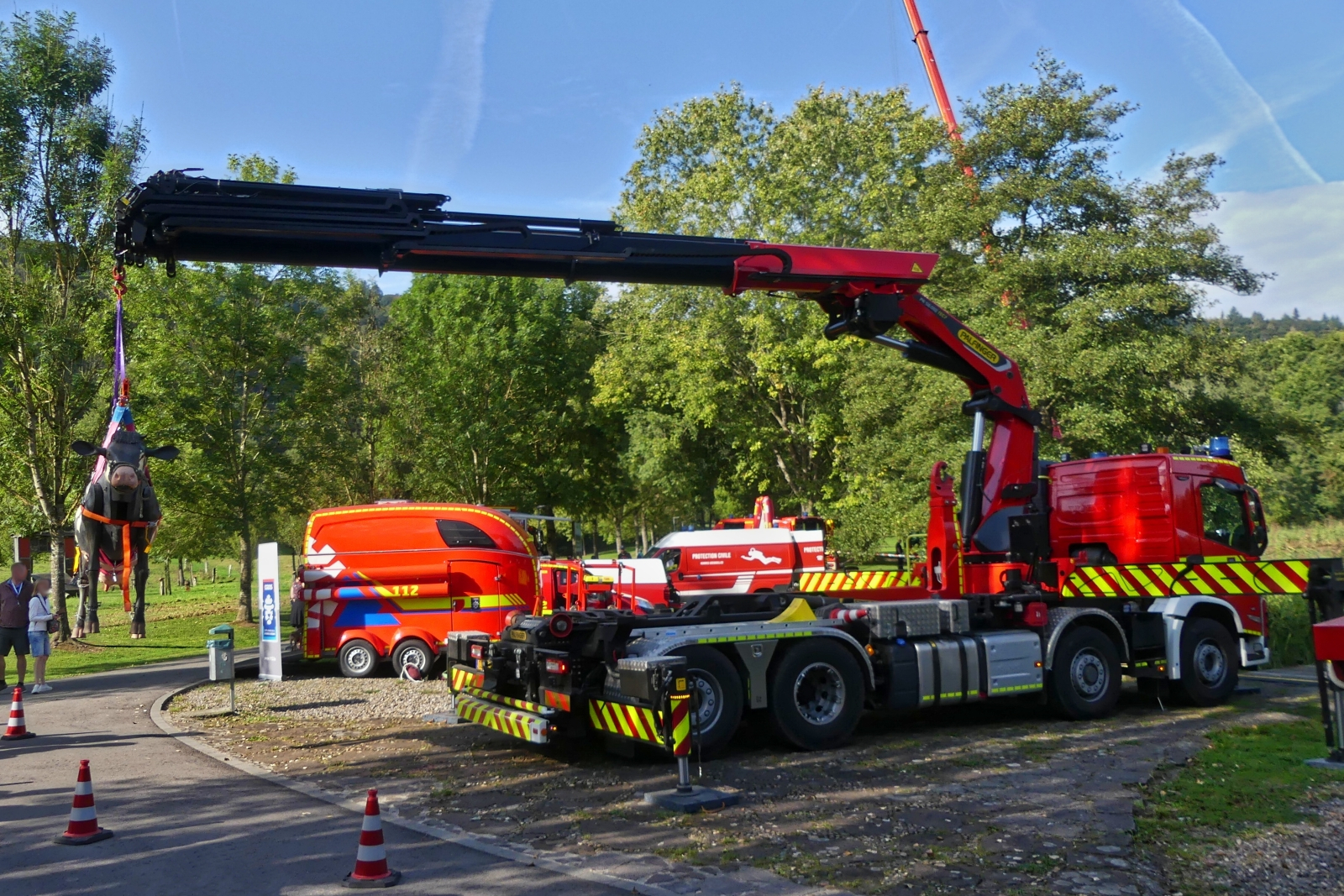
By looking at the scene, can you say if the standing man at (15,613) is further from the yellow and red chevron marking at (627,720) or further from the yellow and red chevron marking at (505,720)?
the yellow and red chevron marking at (627,720)

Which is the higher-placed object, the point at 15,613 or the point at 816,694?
the point at 15,613

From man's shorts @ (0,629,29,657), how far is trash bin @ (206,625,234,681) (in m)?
3.01

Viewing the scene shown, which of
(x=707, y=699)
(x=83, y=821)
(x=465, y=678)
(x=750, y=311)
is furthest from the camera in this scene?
(x=750, y=311)

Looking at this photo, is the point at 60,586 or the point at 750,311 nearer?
the point at 60,586

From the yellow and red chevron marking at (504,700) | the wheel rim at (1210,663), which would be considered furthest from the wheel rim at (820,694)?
the wheel rim at (1210,663)

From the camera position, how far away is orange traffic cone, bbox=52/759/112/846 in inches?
289

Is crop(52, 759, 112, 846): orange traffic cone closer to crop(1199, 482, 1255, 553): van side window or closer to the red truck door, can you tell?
the red truck door

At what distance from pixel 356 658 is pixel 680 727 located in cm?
1044

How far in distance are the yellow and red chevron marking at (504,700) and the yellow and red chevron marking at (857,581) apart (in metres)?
4.66

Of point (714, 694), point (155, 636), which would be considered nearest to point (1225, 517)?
point (714, 694)

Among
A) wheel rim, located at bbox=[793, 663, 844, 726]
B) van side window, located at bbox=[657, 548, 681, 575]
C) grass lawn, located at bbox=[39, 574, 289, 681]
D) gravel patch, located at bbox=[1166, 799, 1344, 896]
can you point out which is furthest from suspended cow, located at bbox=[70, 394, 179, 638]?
van side window, located at bbox=[657, 548, 681, 575]

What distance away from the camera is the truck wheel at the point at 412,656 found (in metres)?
17.2

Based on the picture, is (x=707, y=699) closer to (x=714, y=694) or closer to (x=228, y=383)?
(x=714, y=694)

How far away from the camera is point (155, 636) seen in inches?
1151
